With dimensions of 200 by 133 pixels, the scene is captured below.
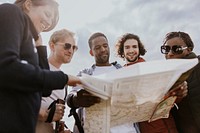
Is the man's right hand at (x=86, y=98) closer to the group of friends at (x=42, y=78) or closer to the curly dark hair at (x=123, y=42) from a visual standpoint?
the group of friends at (x=42, y=78)

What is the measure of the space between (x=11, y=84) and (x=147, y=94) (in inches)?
27.8

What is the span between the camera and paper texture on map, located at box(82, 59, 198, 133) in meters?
1.27

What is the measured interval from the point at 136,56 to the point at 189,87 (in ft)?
3.18

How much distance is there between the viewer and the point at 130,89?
1312mm

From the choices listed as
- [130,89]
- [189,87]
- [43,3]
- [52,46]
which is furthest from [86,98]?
[52,46]

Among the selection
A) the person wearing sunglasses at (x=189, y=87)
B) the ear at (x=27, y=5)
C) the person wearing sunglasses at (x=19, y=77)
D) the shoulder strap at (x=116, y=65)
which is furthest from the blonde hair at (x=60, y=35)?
the person wearing sunglasses at (x=19, y=77)

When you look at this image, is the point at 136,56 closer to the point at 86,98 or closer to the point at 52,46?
the point at 52,46

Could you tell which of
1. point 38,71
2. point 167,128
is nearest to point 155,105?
point 167,128

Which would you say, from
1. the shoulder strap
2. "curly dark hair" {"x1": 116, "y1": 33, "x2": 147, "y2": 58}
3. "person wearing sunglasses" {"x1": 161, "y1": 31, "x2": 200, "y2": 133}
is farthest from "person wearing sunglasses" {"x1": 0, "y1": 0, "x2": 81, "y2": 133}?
"curly dark hair" {"x1": 116, "y1": 33, "x2": 147, "y2": 58}

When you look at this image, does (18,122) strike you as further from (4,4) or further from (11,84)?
(4,4)

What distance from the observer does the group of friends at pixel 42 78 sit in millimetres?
1013

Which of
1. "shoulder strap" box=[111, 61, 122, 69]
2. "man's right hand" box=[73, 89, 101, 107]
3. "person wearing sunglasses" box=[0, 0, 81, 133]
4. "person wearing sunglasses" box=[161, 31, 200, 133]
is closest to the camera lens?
"person wearing sunglasses" box=[0, 0, 81, 133]

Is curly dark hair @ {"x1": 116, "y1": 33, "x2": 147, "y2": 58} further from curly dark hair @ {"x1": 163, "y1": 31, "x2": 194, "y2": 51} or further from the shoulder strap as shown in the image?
curly dark hair @ {"x1": 163, "y1": 31, "x2": 194, "y2": 51}

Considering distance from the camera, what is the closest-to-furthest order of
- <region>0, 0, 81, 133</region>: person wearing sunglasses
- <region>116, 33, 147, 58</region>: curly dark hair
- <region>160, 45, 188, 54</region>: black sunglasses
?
1. <region>0, 0, 81, 133</region>: person wearing sunglasses
2. <region>160, 45, 188, 54</region>: black sunglasses
3. <region>116, 33, 147, 58</region>: curly dark hair
